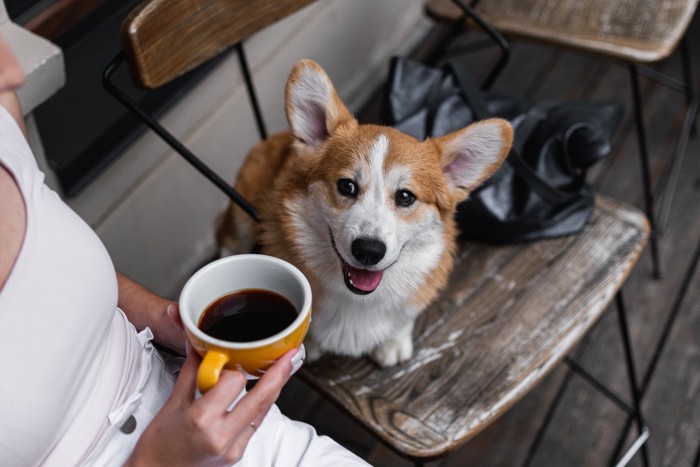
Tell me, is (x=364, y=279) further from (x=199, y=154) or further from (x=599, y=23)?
(x=599, y=23)

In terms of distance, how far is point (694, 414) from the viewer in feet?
5.65

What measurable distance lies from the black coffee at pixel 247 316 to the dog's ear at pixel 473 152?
0.44 meters

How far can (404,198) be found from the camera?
1092 millimetres

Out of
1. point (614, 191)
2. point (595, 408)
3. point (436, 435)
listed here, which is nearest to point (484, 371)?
point (436, 435)

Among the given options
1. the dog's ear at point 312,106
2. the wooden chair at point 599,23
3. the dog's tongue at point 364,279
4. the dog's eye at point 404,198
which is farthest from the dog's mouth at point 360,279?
the wooden chair at point 599,23

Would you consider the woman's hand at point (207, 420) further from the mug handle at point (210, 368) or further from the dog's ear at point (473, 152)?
the dog's ear at point (473, 152)

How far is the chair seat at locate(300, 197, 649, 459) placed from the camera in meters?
1.11

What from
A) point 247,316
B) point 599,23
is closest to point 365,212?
point 247,316

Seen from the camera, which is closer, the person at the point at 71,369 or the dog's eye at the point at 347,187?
the person at the point at 71,369

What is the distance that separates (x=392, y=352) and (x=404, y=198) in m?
0.26

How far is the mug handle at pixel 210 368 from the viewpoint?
70 cm

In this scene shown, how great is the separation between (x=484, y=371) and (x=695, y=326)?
992 mm

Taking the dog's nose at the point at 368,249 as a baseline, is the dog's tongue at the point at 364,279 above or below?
below

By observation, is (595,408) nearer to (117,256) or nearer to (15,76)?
(117,256)
